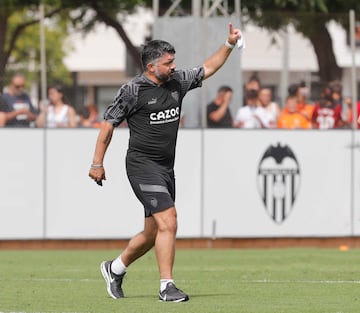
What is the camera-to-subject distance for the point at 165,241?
444 inches

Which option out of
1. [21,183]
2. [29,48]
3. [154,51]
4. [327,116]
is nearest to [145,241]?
[154,51]

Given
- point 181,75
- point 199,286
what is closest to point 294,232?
point 199,286

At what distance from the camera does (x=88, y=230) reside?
62.7 feet

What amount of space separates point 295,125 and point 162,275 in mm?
8596

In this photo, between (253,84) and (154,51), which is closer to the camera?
(154,51)

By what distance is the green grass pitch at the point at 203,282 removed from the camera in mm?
10766

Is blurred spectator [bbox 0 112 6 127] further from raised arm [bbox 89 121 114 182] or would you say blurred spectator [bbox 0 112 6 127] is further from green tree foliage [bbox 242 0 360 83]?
raised arm [bbox 89 121 114 182]

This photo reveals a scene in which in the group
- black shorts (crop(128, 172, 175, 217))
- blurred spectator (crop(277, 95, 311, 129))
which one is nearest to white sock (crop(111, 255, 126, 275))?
black shorts (crop(128, 172, 175, 217))

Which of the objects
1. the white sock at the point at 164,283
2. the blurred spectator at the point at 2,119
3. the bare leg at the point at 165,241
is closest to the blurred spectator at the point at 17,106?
the blurred spectator at the point at 2,119

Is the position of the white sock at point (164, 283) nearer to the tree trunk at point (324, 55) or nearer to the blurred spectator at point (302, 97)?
the blurred spectator at point (302, 97)

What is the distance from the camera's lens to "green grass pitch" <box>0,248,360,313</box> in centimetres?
1077

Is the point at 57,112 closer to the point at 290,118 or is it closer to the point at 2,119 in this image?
the point at 2,119

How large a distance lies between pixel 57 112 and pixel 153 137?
7.56 metres

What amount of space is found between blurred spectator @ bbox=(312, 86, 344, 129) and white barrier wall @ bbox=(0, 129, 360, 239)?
0.41 feet
